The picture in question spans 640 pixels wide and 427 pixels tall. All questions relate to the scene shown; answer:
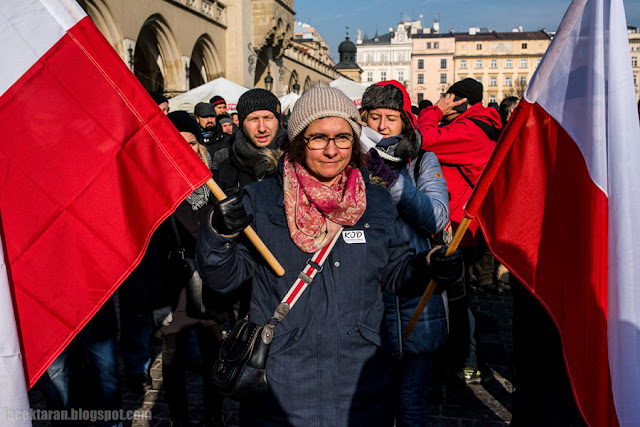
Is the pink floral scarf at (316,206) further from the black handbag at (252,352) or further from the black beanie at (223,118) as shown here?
the black beanie at (223,118)

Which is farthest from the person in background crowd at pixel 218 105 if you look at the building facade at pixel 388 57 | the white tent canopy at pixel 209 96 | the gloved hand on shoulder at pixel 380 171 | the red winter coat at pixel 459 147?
the building facade at pixel 388 57

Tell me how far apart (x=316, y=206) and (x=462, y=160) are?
7.37ft

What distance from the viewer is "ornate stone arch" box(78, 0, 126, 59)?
1275cm

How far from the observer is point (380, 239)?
231cm

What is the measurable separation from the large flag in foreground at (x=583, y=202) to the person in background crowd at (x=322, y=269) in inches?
13.6

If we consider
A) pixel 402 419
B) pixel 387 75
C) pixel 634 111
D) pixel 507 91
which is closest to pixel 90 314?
pixel 402 419

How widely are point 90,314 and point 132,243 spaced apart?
308 mm

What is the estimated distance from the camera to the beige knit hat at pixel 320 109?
2.32 m

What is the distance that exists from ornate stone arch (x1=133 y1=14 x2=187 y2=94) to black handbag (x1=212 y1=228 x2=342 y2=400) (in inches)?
618

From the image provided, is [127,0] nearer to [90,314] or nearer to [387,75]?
[90,314]

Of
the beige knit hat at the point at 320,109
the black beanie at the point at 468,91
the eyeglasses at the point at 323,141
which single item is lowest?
the eyeglasses at the point at 323,141

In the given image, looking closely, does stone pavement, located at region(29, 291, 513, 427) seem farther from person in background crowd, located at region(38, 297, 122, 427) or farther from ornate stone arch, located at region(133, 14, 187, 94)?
ornate stone arch, located at region(133, 14, 187, 94)

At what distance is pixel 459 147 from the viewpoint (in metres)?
→ 4.14

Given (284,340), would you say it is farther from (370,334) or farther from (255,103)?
(255,103)
